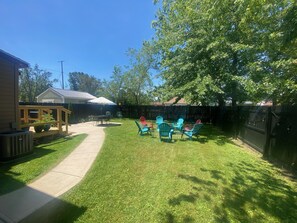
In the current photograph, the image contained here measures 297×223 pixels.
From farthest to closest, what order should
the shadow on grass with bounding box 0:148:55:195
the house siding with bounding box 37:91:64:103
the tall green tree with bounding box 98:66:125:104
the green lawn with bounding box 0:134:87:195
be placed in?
the tall green tree with bounding box 98:66:125:104 → the house siding with bounding box 37:91:64:103 → the green lawn with bounding box 0:134:87:195 → the shadow on grass with bounding box 0:148:55:195

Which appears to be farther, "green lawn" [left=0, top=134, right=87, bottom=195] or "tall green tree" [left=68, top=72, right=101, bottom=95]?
"tall green tree" [left=68, top=72, right=101, bottom=95]

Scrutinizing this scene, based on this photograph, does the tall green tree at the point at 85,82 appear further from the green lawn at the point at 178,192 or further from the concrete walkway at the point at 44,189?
the green lawn at the point at 178,192

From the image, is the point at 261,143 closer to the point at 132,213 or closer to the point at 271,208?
the point at 271,208

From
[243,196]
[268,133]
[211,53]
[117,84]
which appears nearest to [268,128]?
[268,133]

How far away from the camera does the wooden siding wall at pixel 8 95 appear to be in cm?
605

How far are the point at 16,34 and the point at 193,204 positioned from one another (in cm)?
1872

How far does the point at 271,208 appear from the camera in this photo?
3107 millimetres

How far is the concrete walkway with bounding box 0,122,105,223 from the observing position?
2766mm

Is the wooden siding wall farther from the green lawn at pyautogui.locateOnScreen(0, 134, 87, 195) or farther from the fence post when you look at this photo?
the fence post

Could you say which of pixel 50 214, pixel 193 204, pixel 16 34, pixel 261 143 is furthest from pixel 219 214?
pixel 16 34

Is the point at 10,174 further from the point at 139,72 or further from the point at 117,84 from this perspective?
the point at 117,84

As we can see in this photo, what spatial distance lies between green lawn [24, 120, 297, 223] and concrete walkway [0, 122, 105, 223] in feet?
0.80

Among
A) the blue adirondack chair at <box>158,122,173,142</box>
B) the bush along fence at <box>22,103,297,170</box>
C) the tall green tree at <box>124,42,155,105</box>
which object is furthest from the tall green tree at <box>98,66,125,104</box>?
the blue adirondack chair at <box>158,122,173,142</box>

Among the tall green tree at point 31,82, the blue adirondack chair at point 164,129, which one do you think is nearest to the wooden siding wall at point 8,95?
the blue adirondack chair at point 164,129
